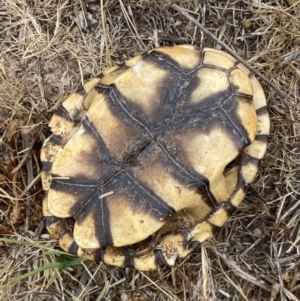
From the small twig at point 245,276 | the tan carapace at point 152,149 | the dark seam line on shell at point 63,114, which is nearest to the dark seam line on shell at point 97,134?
the tan carapace at point 152,149

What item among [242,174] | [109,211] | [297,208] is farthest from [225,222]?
[109,211]

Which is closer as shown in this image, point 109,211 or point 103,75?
point 109,211

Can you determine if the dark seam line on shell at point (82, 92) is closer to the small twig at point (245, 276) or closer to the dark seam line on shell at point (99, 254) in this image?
the dark seam line on shell at point (99, 254)

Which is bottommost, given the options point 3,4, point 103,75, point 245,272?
point 245,272

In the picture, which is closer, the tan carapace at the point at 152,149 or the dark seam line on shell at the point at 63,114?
the tan carapace at the point at 152,149

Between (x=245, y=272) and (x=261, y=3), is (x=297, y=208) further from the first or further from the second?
(x=261, y=3)

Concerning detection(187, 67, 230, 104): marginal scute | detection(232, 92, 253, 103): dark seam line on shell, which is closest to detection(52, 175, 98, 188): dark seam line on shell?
detection(187, 67, 230, 104): marginal scute
